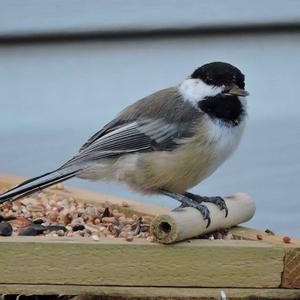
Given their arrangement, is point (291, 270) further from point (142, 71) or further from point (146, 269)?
point (142, 71)

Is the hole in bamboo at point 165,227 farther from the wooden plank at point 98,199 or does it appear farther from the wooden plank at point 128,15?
the wooden plank at point 128,15

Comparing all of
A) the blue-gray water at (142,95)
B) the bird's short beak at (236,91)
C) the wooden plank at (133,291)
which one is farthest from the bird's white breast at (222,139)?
the wooden plank at (133,291)

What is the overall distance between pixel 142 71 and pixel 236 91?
0.93 metres

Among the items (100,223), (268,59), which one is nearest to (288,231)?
(268,59)

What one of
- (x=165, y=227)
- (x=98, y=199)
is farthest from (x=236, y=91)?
(x=165, y=227)

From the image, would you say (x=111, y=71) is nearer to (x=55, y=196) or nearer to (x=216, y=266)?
(x=55, y=196)

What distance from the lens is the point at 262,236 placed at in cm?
286

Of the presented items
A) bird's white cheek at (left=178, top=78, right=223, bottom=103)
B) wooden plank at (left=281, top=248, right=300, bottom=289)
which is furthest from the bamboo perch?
bird's white cheek at (left=178, top=78, right=223, bottom=103)

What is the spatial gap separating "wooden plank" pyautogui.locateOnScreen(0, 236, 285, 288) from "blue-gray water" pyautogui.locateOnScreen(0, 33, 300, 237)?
5.07 feet

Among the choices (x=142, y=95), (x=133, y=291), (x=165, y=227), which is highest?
(x=142, y=95)

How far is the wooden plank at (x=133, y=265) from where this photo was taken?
A: 99.7 inches

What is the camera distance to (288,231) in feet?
13.4

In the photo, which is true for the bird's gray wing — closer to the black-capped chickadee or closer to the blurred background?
the black-capped chickadee

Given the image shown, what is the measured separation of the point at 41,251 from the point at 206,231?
466 millimetres
